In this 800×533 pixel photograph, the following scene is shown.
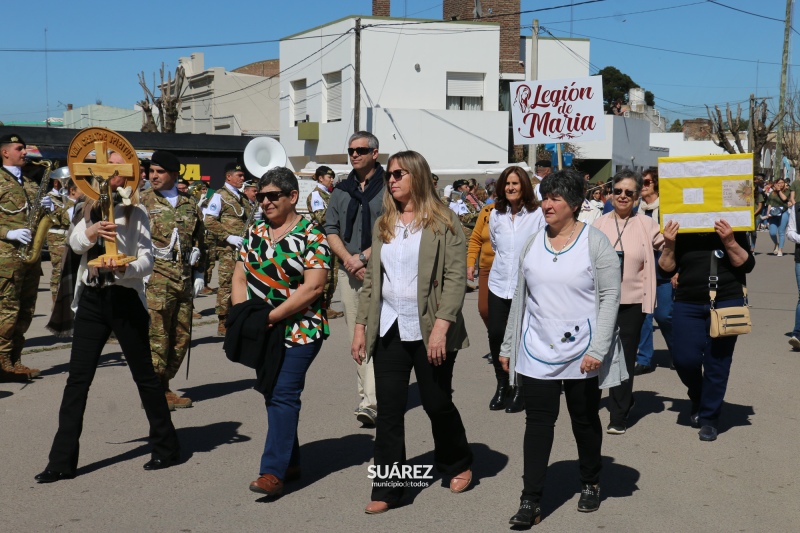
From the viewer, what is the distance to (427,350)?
16.7 feet

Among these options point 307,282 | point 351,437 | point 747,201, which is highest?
point 747,201

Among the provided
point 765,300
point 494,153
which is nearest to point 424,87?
point 494,153

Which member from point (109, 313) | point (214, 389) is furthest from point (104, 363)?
point (109, 313)

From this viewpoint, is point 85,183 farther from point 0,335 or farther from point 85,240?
point 0,335

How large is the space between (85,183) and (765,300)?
40.4 ft

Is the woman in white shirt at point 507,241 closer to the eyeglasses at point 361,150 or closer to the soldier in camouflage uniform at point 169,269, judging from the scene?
the eyeglasses at point 361,150

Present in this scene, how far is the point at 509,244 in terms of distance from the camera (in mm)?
7293

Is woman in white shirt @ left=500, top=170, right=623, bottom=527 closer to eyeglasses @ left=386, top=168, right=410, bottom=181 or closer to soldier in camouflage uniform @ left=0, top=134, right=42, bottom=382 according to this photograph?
eyeglasses @ left=386, top=168, right=410, bottom=181

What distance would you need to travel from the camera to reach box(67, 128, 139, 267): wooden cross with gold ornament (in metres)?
5.49

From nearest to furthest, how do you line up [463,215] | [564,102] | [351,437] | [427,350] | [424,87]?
[427,350] → [351,437] → [564,102] → [463,215] → [424,87]

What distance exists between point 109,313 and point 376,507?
2073 mm

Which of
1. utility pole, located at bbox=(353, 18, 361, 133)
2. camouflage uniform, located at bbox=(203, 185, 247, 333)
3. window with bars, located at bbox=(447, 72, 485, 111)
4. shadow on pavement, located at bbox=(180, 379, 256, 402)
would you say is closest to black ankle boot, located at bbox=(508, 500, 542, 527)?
shadow on pavement, located at bbox=(180, 379, 256, 402)

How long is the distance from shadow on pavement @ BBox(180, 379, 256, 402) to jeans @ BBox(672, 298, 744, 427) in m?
3.83

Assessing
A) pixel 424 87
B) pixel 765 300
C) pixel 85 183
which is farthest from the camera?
pixel 424 87
